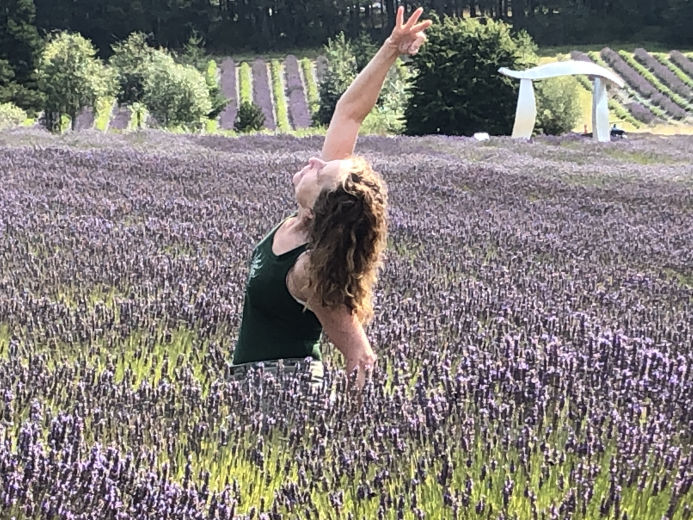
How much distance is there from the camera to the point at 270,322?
10.2 ft

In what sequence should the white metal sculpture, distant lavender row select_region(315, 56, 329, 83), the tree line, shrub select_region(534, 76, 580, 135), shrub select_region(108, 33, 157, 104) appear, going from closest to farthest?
1. the white metal sculpture
2. shrub select_region(534, 76, 580, 135)
3. shrub select_region(108, 33, 157, 104)
4. distant lavender row select_region(315, 56, 329, 83)
5. the tree line

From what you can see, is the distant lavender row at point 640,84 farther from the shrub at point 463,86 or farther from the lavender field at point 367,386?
the lavender field at point 367,386

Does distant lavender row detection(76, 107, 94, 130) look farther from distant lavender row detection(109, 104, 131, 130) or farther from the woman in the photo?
the woman

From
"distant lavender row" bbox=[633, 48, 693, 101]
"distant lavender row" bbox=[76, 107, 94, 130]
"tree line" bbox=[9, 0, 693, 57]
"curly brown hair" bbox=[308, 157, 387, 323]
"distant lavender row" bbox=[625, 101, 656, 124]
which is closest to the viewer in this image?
"curly brown hair" bbox=[308, 157, 387, 323]

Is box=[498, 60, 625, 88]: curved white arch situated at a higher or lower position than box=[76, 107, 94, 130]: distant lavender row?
higher

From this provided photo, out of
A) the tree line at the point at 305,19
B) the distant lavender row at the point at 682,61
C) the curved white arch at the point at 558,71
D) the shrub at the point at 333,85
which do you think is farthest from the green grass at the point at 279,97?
the distant lavender row at the point at 682,61

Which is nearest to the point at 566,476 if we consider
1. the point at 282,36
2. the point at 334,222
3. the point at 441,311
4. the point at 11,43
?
the point at 334,222

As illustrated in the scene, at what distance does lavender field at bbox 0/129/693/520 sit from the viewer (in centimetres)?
229

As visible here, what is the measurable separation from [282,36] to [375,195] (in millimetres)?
67851

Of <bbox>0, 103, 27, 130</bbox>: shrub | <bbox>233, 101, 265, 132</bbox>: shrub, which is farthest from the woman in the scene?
<bbox>233, 101, 265, 132</bbox>: shrub

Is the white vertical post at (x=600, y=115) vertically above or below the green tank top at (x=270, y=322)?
below

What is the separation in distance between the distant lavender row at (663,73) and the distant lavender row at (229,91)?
22.5 metres

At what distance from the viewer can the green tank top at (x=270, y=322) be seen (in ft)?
9.78

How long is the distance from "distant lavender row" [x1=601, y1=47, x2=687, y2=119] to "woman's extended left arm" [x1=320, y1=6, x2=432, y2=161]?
1677 inches
